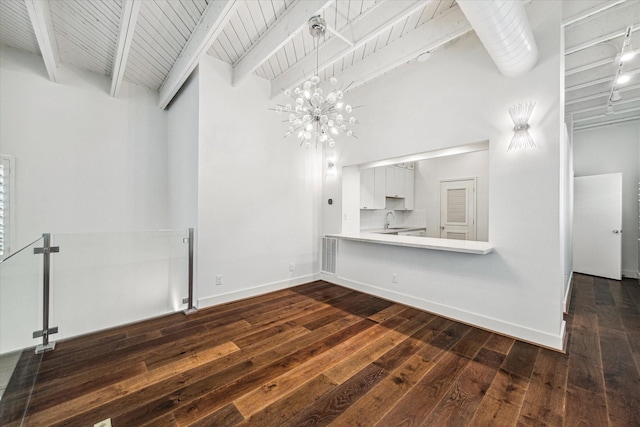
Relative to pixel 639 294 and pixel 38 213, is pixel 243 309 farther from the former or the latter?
pixel 639 294

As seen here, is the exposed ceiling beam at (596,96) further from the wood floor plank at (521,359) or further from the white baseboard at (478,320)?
the wood floor plank at (521,359)

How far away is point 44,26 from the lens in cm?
264

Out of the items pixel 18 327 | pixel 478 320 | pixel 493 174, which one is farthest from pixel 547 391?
pixel 18 327

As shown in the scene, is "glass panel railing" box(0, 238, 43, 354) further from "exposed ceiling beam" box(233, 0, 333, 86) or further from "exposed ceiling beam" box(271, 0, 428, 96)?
"exposed ceiling beam" box(271, 0, 428, 96)

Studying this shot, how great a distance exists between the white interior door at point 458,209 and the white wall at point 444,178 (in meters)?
0.10

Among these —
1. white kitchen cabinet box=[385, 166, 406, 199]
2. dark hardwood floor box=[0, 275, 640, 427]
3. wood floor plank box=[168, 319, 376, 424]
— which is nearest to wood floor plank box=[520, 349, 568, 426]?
dark hardwood floor box=[0, 275, 640, 427]

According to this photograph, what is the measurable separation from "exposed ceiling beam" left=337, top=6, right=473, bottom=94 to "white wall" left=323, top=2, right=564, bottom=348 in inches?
19.0

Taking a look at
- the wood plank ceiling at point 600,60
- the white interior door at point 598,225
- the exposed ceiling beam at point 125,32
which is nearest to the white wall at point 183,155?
the exposed ceiling beam at point 125,32

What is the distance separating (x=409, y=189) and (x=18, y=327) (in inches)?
276

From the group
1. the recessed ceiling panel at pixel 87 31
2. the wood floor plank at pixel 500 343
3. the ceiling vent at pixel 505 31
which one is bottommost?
the wood floor plank at pixel 500 343

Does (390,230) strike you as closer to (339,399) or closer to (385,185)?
(385,185)

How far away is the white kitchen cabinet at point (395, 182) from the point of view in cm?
613

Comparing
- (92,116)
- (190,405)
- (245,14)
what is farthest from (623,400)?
(92,116)

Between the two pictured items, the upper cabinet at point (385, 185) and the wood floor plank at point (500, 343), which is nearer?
the wood floor plank at point (500, 343)
